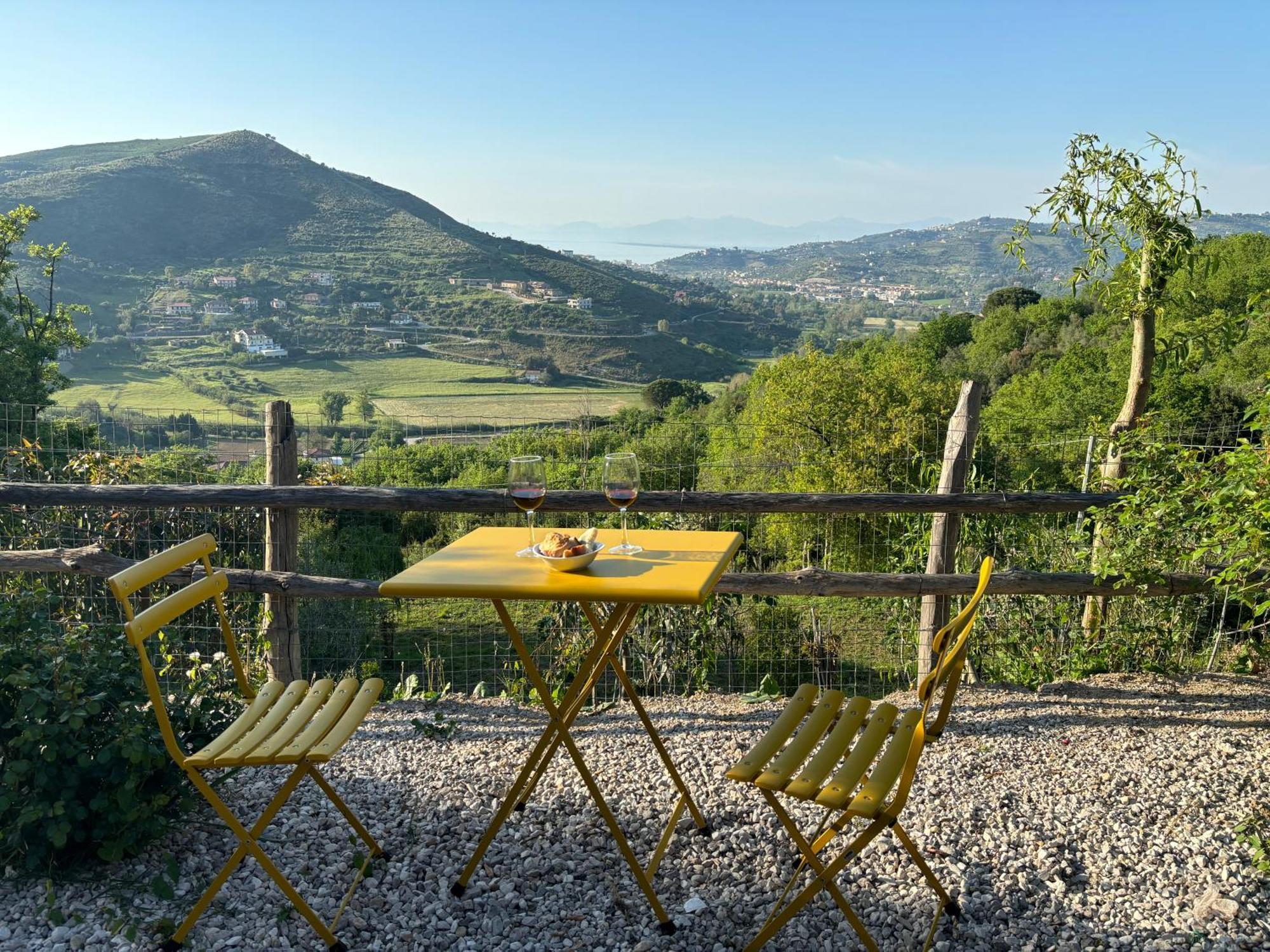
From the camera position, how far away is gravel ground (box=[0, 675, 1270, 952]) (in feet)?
7.98

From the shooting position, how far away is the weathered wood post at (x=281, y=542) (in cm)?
462

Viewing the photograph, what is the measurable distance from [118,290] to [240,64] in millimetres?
12532

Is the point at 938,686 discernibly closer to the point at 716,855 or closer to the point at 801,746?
the point at 801,746

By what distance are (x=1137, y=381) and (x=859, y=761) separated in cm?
374

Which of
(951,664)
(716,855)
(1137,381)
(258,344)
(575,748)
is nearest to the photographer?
(951,664)

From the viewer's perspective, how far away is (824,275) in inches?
2534

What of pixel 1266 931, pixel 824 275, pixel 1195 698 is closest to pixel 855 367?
pixel 1195 698

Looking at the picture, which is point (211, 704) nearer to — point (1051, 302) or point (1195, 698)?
point (1195, 698)

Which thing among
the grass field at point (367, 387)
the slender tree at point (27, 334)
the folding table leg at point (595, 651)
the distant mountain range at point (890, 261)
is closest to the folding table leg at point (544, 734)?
the folding table leg at point (595, 651)

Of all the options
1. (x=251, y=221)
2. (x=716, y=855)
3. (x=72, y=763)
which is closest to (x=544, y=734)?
(x=716, y=855)

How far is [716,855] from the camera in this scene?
9.32 ft

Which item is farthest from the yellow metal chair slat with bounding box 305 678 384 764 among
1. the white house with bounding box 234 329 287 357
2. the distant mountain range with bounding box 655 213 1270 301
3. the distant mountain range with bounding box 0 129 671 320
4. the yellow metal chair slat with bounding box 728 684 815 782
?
the distant mountain range with bounding box 655 213 1270 301

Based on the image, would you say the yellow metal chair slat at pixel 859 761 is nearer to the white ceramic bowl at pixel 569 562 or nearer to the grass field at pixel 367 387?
the white ceramic bowl at pixel 569 562

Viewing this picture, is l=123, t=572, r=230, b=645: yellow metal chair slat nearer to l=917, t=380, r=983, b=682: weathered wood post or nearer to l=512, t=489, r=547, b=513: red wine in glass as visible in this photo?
l=512, t=489, r=547, b=513: red wine in glass
